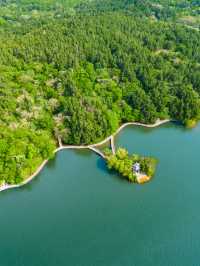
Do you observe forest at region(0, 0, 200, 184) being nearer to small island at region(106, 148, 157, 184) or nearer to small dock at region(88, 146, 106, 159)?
small dock at region(88, 146, 106, 159)

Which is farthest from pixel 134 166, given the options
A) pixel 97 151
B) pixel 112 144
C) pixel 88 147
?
pixel 88 147

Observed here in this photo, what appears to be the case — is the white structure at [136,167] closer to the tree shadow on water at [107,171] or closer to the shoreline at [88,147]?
the tree shadow on water at [107,171]

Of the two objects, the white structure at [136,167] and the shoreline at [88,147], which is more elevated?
the white structure at [136,167]

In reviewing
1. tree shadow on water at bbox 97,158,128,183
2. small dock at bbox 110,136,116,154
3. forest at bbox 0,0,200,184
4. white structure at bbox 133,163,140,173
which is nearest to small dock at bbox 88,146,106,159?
tree shadow on water at bbox 97,158,128,183

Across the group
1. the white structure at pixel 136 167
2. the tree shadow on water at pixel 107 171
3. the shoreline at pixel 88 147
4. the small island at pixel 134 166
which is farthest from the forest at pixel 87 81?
the white structure at pixel 136 167

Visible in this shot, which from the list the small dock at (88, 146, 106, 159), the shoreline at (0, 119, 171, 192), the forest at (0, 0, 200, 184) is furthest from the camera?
the forest at (0, 0, 200, 184)

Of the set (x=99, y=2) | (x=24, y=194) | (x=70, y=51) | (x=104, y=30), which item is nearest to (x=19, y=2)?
(x=99, y=2)
